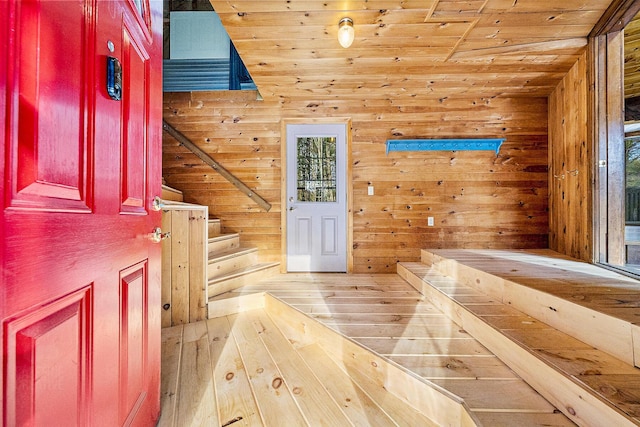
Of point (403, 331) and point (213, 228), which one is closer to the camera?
point (403, 331)

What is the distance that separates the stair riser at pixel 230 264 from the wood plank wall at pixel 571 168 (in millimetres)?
3518

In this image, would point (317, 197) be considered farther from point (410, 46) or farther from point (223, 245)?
point (410, 46)

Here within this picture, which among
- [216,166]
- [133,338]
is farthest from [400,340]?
[216,166]

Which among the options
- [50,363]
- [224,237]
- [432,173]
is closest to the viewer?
[50,363]

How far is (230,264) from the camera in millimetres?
2717

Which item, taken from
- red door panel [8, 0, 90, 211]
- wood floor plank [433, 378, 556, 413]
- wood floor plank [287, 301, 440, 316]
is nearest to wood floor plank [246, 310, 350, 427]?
wood floor plank [287, 301, 440, 316]

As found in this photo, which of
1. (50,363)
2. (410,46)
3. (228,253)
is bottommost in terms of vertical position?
(228,253)

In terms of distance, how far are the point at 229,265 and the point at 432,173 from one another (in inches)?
106

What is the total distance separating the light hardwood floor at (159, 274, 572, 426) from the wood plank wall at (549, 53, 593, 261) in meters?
1.76

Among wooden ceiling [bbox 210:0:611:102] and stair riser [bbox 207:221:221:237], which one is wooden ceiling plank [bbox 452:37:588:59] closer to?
wooden ceiling [bbox 210:0:611:102]

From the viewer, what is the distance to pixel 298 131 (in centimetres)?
328

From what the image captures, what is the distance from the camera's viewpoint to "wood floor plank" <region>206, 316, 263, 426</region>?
118 cm

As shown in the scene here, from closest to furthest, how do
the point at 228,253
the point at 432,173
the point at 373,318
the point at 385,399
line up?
the point at 385,399 < the point at 373,318 < the point at 228,253 < the point at 432,173

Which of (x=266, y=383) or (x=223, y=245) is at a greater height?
(x=223, y=245)
